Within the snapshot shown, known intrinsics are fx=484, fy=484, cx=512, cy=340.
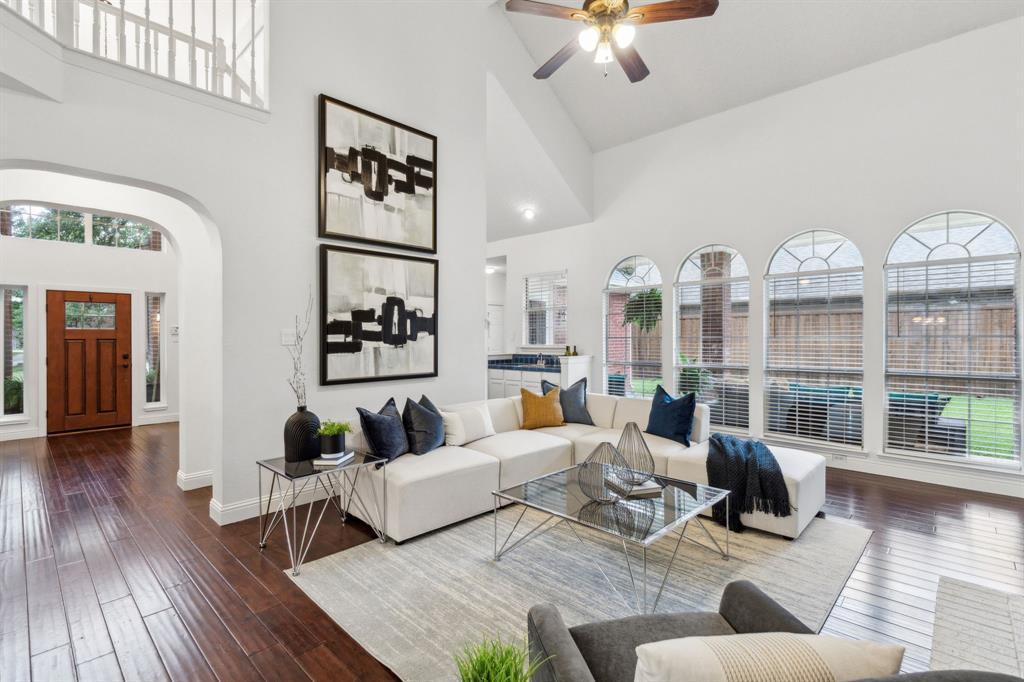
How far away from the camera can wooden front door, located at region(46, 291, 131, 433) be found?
Answer: 6.33m

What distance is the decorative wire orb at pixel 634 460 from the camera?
2.83 m

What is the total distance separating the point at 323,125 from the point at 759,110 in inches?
181

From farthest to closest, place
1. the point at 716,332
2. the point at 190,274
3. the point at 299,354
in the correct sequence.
Result: 1. the point at 716,332
2. the point at 190,274
3. the point at 299,354

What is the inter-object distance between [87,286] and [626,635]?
26.8ft

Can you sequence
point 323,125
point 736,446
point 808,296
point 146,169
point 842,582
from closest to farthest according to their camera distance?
point 842,582 → point 146,169 → point 736,446 → point 323,125 → point 808,296

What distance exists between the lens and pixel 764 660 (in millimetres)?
913

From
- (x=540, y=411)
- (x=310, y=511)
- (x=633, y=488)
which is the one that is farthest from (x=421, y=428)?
(x=633, y=488)

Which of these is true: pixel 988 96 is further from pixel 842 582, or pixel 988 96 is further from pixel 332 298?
pixel 332 298

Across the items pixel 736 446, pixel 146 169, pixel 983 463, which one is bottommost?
pixel 983 463

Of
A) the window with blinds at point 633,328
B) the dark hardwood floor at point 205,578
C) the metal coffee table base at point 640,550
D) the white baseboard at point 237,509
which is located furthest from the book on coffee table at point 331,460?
the window with blinds at point 633,328

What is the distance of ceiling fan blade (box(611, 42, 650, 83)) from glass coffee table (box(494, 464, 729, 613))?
9.01ft

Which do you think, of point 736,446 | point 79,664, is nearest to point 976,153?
point 736,446

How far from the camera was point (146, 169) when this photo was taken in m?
3.00

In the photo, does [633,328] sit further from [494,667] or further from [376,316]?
[494,667]
